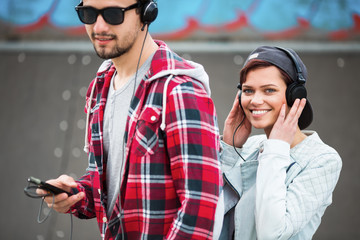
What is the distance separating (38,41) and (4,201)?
1.52m

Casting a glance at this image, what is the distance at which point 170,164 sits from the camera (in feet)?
5.19

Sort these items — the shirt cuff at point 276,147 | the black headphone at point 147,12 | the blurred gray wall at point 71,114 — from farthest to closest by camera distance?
the blurred gray wall at point 71,114 < the shirt cuff at point 276,147 < the black headphone at point 147,12

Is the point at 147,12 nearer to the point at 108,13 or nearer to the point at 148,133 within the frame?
the point at 108,13

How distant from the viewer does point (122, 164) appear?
164 centimetres

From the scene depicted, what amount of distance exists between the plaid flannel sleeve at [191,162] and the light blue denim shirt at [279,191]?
0.28m

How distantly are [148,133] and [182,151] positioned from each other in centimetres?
13

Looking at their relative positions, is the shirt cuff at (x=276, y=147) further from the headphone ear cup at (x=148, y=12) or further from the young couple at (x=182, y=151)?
the headphone ear cup at (x=148, y=12)

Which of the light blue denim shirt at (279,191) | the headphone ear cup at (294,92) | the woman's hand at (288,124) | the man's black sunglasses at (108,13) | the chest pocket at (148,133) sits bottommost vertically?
the light blue denim shirt at (279,191)

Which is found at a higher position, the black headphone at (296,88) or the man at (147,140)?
the black headphone at (296,88)

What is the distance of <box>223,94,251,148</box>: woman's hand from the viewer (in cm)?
215

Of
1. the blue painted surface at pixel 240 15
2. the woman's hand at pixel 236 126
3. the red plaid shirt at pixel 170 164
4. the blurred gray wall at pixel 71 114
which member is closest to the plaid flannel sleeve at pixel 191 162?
the red plaid shirt at pixel 170 164

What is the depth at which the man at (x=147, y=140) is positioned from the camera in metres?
1.54

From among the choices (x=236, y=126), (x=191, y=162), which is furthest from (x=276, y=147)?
(x=191, y=162)

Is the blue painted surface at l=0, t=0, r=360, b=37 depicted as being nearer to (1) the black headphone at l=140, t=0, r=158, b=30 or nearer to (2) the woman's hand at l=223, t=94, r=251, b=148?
(2) the woman's hand at l=223, t=94, r=251, b=148
